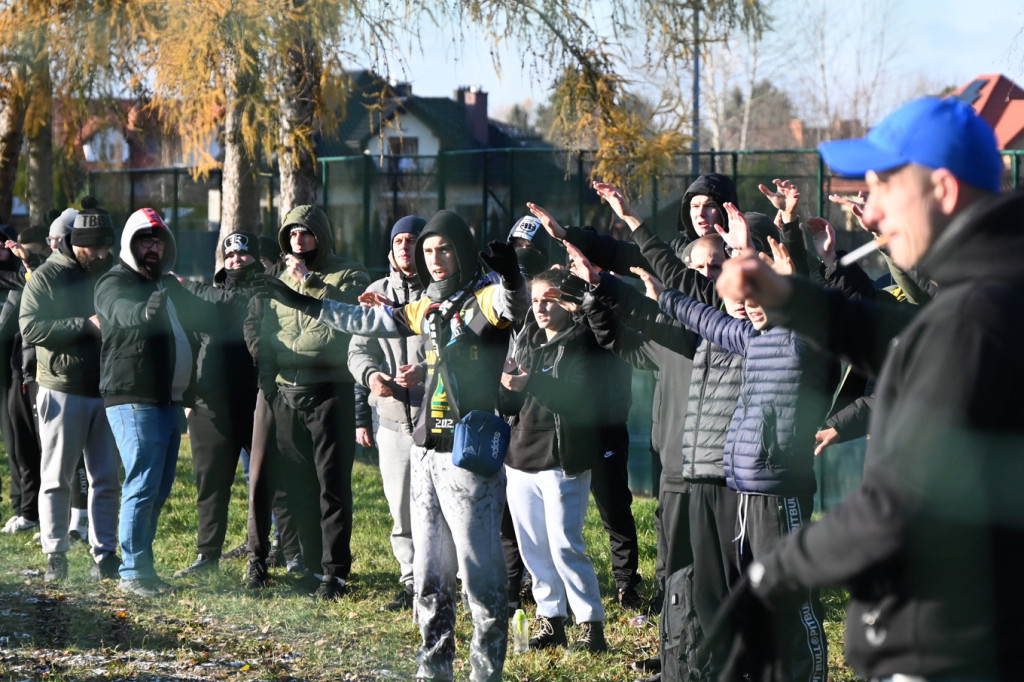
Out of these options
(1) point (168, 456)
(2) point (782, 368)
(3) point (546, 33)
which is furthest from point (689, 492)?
(3) point (546, 33)

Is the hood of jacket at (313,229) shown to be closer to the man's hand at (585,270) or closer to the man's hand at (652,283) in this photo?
the man's hand at (585,270)

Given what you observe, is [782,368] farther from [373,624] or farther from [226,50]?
Result: [226,50]

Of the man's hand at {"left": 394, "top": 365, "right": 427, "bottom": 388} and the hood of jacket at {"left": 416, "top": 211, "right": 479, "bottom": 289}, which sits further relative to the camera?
the man's hand at {"left": 394, "top": 365, "right": 427, "bottom": 388}

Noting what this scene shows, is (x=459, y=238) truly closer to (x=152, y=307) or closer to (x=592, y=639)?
(x=592, y=639)

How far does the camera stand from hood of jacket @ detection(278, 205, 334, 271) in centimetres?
628

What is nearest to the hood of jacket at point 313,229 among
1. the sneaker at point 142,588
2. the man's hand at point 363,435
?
the man's hand at point 363,435

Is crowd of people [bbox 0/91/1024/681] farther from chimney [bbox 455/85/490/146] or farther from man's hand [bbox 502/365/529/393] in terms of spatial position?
chimney [bbox 455/85/490/146]

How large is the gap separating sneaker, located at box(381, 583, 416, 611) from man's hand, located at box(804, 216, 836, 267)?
2591 mm

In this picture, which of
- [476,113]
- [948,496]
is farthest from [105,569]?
[476,113]

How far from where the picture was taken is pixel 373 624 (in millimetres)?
5637

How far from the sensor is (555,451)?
5336 mm

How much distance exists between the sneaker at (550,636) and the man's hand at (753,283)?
315cm

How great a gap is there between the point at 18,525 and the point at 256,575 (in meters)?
2.37

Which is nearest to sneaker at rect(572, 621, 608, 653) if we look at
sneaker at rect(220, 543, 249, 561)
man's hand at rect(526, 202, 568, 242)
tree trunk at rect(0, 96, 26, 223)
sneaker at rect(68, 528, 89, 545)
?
man's hand at rect(526, 202, 568, 242)
